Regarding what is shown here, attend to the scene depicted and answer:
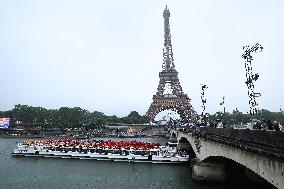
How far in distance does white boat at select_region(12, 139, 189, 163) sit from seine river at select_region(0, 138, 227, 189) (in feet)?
6.69

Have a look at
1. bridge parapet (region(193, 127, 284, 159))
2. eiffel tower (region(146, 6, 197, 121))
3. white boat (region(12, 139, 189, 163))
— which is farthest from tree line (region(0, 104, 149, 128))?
bridge parapet (region(193, 127, 284, 159))

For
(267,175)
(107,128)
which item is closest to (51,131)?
(107,128)

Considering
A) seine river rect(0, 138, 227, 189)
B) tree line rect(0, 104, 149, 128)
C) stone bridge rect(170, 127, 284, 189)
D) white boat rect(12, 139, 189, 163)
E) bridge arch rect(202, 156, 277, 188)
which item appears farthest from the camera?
tree line rect(0, 104, 149, 128)

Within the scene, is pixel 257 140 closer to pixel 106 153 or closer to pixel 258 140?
pixel 258 140

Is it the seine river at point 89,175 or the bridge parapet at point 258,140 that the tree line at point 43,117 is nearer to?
the seine river at point 89,175

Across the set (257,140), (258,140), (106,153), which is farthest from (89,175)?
(258,140)

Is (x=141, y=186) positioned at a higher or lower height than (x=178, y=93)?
lower

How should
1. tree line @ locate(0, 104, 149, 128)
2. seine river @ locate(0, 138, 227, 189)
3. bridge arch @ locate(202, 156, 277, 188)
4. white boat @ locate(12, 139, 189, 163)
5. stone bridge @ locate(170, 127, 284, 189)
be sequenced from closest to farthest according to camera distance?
stone bridge @ locate(170, 127, 284, 189), bridge arch @ locate(202, 156, 277, 188), seine river @ locate(0, 138, 227, 189), white boat @ locate(12, 139, 189, 163), tree line @ locate(0, 104, 149, 128)

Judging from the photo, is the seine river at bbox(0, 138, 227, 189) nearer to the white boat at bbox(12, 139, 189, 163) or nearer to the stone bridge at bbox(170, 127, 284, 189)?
the white boat at bbox(12, 139, 189, 163)

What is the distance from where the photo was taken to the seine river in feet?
146

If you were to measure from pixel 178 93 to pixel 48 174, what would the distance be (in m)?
125

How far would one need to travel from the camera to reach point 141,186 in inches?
1757

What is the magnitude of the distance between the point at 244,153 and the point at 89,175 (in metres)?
30.6

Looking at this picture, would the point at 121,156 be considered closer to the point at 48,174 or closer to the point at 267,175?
the point at 48,174
